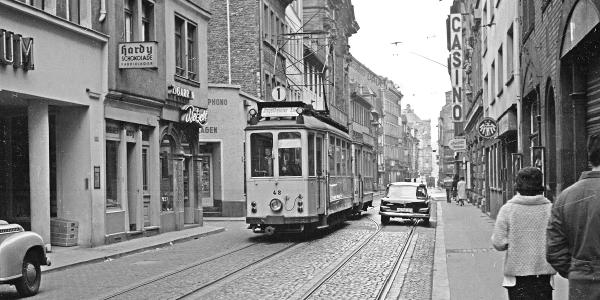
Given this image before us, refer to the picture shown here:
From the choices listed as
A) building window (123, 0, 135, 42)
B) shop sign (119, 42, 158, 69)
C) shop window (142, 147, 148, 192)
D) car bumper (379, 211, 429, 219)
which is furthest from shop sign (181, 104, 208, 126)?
car bumper (379, 211, 429, 219)

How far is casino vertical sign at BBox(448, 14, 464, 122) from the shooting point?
4725cm

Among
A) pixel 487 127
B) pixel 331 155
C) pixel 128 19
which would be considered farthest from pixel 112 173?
pixel 487 127

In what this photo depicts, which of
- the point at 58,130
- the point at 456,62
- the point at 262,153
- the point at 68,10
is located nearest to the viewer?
the point at 68,10

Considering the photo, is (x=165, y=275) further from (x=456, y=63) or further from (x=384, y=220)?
(x=456, y=63)

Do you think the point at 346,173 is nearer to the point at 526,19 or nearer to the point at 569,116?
the point at 526,19

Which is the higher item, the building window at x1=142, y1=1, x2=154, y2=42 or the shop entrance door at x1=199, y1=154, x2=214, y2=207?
the building window at x1=142, y1=1, x2=154, y2=42

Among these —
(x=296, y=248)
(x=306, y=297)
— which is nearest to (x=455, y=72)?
(x=296, y=248)

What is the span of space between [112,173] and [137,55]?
3.27 m

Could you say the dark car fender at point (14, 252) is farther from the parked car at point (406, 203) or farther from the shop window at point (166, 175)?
the parked car at point (406, 203)

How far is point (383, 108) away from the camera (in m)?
114

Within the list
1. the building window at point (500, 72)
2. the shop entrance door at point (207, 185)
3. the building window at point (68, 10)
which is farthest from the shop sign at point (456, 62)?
the building window at point (68, 10)

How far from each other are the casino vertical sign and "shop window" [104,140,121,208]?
3130 centimetres

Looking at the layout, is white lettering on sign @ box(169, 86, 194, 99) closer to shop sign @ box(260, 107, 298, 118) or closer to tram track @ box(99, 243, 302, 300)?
shop sign @ box(260, 107, 298, 118)

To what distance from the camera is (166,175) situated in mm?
24125
